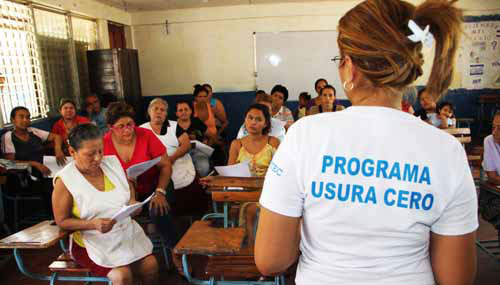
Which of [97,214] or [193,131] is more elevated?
[193,131]

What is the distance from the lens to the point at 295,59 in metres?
7.27

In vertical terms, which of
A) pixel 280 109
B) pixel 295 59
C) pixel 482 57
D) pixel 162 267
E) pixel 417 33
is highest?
pixel 295 59

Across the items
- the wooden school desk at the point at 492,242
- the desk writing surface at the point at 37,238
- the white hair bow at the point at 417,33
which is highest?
the white hair bow at the point at 417,33

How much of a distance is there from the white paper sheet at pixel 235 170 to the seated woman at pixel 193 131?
107cm

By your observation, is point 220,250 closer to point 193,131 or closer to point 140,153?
point 140,153

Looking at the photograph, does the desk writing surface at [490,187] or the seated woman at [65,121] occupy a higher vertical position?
the seated woman at [65,121]

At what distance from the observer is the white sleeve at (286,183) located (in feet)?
2.45

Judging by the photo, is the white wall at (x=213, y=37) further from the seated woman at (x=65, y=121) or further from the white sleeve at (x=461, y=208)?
the white sleeve at (x=461, y=208)

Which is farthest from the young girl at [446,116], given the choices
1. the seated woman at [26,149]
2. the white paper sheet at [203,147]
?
the seated woman at [26,149]

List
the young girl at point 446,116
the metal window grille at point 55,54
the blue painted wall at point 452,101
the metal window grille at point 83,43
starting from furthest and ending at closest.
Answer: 1. the blue painted wall at point 452,101
2. the metal window grille at point 83,43
3. the metal window grille at point 55,54
4. the young girl at point 446,116

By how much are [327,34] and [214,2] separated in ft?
7.20

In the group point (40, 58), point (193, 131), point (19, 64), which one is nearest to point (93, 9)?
point (40, 58)

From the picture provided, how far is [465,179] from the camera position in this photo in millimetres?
729

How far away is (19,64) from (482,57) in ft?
25.2
